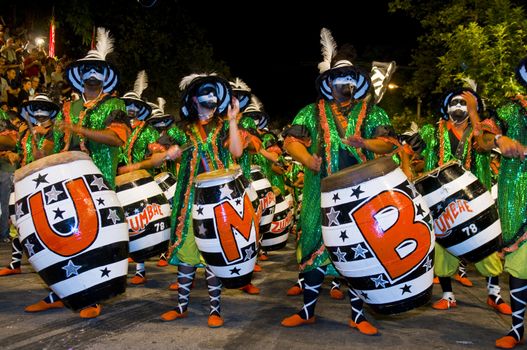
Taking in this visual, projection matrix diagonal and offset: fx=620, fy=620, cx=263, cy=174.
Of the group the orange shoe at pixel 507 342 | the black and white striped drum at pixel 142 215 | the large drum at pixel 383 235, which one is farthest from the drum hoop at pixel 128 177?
the orange shoe at pixel 507 342

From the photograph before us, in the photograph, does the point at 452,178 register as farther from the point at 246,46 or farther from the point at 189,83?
the point at 246,46

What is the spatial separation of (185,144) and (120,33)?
1177cm

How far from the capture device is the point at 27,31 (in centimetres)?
1442

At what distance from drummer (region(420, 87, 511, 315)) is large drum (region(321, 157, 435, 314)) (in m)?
1.56

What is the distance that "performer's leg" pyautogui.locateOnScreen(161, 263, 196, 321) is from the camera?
479cm

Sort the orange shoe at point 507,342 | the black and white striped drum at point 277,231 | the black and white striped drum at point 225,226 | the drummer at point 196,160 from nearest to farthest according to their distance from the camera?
the orange shoe at point 507,342
the black and white striped drum at point 225,226
the drummer at point 196,160
the black and white striped drum at point 277,231

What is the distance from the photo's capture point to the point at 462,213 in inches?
183

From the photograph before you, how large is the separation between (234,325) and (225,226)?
0.86 meters

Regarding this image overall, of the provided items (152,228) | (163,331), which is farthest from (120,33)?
(163,331)

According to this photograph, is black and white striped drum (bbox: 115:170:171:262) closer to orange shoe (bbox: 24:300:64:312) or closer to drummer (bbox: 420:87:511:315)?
orange shoe (bbox: 24:300:64:312)

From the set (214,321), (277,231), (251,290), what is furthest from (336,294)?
(277,231)

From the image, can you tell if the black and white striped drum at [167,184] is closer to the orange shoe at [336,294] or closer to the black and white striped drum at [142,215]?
the black and white striped drum at [142,215]

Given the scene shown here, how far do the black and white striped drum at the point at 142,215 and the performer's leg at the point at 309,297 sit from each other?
1451 millimetres

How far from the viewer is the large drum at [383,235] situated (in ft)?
12.0
